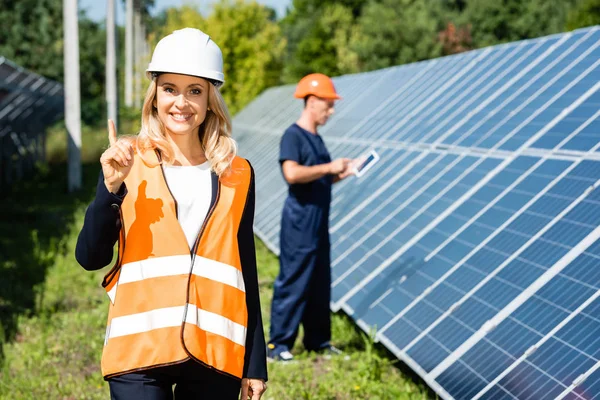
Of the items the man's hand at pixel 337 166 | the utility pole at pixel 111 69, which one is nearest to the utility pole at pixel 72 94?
the utility pole at pixel 111 69

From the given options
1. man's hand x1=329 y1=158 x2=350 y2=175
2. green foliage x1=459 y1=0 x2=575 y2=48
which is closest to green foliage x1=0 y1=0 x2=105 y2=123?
green foliage x1=459 y1=0 x2=575 y2=48

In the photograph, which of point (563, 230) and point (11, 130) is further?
point (11, 130)

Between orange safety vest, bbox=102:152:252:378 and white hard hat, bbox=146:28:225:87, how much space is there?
286 mm

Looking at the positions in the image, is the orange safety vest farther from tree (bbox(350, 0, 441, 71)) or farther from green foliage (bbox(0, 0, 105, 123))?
green foliage (bbox(0, 0, 105, 123))

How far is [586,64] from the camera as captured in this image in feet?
19.6

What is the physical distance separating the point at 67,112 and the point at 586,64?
13300 millimetres

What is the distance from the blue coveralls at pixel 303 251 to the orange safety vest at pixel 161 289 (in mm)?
2991

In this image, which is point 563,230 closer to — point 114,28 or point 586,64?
point 586,64

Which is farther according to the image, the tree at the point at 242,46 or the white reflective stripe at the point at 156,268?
the tree at the point at 242,46

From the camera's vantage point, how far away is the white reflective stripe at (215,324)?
2.51 meters

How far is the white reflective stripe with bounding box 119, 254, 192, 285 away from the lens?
8.23 ft

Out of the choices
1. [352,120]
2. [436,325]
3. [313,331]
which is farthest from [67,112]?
[436,325]

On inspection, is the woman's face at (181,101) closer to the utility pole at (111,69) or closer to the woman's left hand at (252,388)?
the woman's left hand at (252,388)

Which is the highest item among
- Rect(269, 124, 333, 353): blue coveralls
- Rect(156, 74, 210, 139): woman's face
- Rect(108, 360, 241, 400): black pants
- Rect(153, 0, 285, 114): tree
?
Rect(156, 74, 210, 139): woman's face
